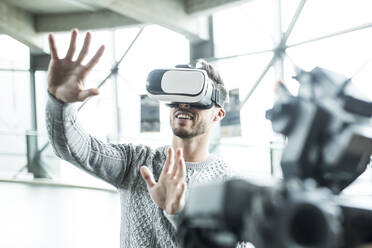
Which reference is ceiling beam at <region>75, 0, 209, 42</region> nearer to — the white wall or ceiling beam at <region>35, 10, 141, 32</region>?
ceiling beam at <region>35, 10, 141, 32</region>

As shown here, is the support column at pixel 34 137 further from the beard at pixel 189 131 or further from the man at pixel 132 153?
the beard at pixel 189 131

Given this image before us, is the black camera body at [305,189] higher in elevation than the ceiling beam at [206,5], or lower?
lower

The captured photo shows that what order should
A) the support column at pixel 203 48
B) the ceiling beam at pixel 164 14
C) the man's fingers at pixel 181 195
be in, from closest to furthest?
the man's fingers at pixel 181 195, the ceiling beam at pixel 164 14, the support column at pixel 203 48

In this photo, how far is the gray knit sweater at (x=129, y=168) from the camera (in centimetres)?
170

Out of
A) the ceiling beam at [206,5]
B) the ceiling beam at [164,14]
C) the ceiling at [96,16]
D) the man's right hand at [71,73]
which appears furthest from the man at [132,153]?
the ceiling beam at [164,14]

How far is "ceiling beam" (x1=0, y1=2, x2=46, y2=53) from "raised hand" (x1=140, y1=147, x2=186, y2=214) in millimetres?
9931

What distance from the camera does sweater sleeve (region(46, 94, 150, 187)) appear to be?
165 cm

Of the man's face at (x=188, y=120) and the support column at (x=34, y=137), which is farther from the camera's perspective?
the support column at (x=34, y=137)

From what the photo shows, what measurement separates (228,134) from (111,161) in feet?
19.4

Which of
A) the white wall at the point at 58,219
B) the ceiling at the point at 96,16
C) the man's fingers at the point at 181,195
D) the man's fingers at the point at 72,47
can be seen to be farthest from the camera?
the ceiling at the point at 96,16

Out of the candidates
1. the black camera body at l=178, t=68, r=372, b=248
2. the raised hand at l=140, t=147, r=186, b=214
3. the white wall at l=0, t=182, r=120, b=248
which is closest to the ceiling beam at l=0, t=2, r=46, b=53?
the white wall at l=0, t=182, r=120, b=248

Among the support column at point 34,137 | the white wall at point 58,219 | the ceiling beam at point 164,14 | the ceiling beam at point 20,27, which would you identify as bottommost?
the white wall at point 58,219

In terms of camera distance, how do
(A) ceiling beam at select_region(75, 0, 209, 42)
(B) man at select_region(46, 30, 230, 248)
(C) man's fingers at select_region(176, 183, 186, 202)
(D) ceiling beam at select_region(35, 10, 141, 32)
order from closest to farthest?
1. (C) man's fingers at select_region(176, 183, 186, 202)
2. (B) man at select_region(46, 30, 230, 248)
3. (A) ceiling beam at select_region(75, 0, 209, 42)
4. (D) ceiling beam at select_region(35, 10, 141, 32)

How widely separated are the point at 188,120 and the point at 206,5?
22.5 ft
